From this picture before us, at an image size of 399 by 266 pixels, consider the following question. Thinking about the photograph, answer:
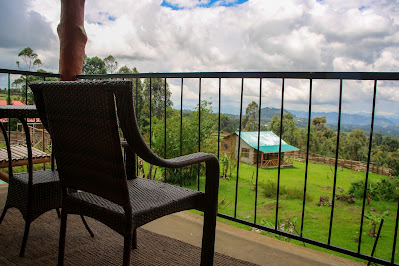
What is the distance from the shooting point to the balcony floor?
1.58m

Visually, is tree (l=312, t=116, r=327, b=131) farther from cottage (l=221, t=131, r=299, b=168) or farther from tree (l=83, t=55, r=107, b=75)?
tree (l=83, t=55, r=107, b=75)

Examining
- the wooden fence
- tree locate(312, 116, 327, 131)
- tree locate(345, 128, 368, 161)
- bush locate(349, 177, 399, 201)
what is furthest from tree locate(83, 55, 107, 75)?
bush locate(349, 177, 399, 201)

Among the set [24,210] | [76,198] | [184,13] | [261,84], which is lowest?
[24,210]

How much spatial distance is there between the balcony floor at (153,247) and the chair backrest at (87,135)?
0.63 meters

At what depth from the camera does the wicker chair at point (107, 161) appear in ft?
3.15

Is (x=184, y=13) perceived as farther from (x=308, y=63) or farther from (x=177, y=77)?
(x=177, y=77)

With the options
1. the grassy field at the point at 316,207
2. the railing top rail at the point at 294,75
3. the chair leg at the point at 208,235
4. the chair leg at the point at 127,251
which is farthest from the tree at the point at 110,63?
the chair leg at the point at 127,251

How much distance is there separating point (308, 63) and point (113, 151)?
121 ft

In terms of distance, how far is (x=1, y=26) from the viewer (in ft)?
39.0

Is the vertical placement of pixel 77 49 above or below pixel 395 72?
above

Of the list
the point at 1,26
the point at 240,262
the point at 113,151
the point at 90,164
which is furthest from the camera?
the point at 1,26

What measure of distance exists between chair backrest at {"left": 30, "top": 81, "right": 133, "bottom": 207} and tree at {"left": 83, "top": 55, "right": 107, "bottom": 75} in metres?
27.5

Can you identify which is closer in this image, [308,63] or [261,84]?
[261,84]

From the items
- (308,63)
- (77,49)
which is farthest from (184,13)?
(77,49)
